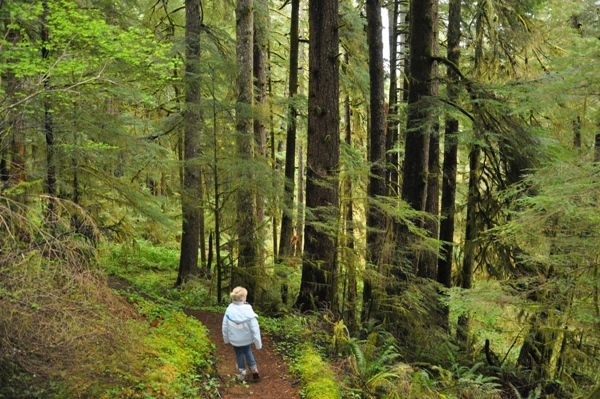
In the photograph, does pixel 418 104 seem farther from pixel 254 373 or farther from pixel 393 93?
pixel 393 93

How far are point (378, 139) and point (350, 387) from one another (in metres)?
6.91

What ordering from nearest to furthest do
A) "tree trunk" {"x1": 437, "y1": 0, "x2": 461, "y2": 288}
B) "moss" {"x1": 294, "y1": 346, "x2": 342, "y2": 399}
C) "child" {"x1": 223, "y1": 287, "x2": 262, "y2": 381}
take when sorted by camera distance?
"moss" {"x1": 294, "y1": 346, "x2": 342, "y2": 399}
"child" {"x1": 223, "y1": 287, "x2": 262, "y2": 381}
"tree trunk" {"x1": 437, "y1": 0, "x2": 461, "y2": 288}

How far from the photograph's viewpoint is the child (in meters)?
6.06

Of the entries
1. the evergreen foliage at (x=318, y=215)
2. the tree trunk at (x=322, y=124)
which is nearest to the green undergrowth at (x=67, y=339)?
the evergreen foliage at (x=318, y=215)

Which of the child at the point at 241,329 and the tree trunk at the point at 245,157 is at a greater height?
the tree trunk at the point at 245,157

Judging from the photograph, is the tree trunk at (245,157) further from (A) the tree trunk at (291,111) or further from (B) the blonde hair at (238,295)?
(B) the blonde hair at (238,295)

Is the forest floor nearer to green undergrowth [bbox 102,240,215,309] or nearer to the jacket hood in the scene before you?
the jacket hood

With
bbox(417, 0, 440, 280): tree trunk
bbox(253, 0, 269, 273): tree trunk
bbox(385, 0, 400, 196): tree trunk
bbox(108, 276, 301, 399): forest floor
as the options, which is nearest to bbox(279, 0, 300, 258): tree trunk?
bbox(253, 0, 269, 273): tree trunk

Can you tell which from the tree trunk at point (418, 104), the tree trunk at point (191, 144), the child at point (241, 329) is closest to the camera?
the child at point (241, 329)

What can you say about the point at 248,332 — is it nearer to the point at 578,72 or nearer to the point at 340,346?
the point at 340,346

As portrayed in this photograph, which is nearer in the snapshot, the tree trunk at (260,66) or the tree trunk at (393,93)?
the tree trunk at (260,66)

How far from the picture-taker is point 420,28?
8.77 meters

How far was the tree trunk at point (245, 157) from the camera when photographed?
9133mm

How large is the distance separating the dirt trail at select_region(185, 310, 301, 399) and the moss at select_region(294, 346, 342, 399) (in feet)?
0.62
